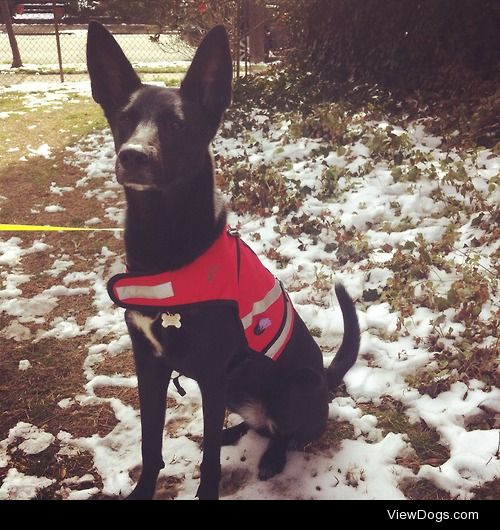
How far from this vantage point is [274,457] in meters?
2.54

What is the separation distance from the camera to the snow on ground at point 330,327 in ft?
8.13

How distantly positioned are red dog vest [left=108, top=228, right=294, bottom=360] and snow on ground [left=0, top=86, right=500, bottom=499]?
0.74 meters

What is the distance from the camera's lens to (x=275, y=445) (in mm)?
2584

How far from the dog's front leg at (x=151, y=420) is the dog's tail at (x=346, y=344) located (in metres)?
0.91

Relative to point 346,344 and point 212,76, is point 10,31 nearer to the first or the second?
point 212,76

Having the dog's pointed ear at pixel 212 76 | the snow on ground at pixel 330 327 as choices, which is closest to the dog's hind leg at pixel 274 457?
the snow on ground at pixel 330 327

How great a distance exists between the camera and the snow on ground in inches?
97.5

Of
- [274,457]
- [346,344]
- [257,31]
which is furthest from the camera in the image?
[257,31]

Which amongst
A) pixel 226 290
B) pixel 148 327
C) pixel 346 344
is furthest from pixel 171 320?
pixel 346 344

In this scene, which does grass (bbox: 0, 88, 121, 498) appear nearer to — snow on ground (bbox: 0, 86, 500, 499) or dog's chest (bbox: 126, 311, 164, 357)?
snow on ground (bbox: 0, 86, 500, 499)

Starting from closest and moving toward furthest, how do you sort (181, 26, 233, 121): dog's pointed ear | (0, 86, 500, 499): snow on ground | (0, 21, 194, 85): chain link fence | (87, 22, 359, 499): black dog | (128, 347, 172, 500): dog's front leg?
(87, 22, 359, 499): black dog < (181, 26, 233, 121): dog's pointed ear < (128, 347, 172, 500): dog's front leg < (0, 86, 500, 499): snow on ground < (0, 21, 194, 85): chain link fence

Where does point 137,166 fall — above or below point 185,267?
above

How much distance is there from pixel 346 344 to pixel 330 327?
829mm

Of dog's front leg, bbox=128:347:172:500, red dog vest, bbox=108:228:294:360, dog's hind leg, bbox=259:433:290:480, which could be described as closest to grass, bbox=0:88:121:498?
dog's front leg, bbox=128:347:172:500
